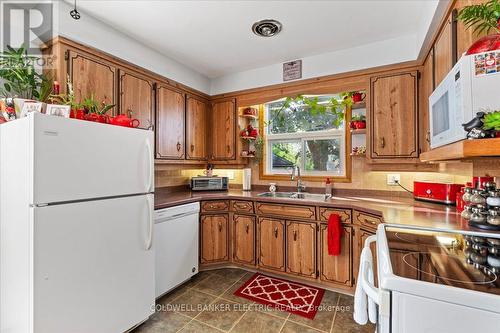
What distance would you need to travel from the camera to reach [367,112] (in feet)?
8.34

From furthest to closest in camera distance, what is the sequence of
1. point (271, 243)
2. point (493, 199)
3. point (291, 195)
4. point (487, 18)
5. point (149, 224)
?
point (291, 195)
point (271, 243)
point (149, 224)
point (493, 199)
point (487, 18)

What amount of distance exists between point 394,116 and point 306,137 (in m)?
1.08

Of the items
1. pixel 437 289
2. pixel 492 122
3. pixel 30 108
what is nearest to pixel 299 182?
pixel 492 122

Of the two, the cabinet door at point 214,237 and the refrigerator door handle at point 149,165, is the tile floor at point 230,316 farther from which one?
the refrigerator door handle at point 149,165

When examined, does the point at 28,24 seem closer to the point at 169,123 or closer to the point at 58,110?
the point at 58,110

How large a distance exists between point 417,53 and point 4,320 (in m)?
3.78

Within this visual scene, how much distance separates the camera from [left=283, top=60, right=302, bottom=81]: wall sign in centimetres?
285

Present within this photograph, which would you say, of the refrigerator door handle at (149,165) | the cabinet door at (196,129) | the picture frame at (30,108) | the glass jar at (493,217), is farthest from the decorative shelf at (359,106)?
the picture frame at (30,108)

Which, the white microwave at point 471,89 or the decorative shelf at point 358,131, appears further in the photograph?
the decorative shelf at point 358,131

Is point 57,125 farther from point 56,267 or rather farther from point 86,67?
point 86,67

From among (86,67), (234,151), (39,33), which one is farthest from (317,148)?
(39,33)

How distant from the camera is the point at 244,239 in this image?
2.81 meters

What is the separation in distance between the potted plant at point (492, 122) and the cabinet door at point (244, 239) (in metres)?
2.18

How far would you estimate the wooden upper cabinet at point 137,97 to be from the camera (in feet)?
7.66
